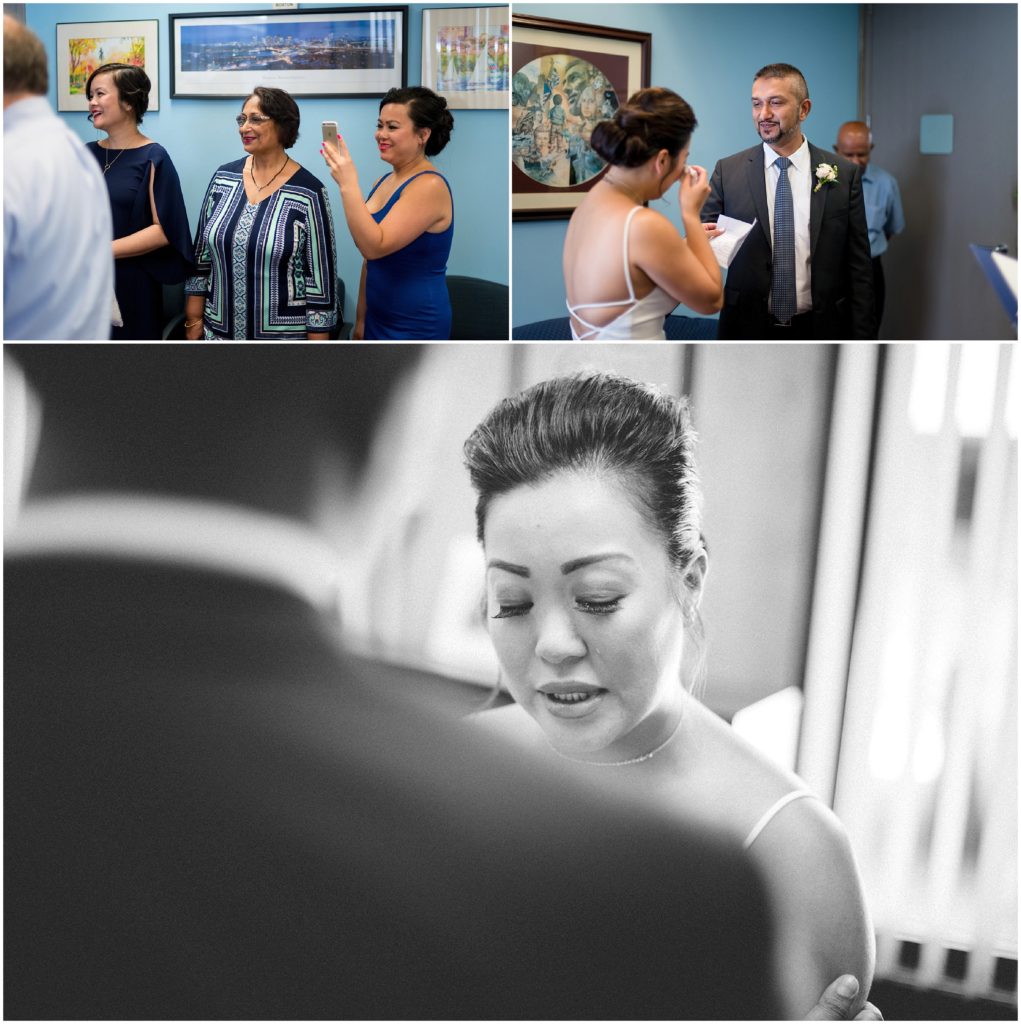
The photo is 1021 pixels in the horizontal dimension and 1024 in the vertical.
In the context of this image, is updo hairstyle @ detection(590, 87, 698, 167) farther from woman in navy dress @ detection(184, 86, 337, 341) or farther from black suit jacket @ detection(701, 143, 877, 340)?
woman in navy dress @ detection(184, 86, 337, 341)

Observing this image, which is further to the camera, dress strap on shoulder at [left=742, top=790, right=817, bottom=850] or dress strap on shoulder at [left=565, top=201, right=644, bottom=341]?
dress strap on shoulder at [left=742, top=790, right=817, bottom=850]

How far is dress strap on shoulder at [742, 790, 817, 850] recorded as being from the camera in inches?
86.5

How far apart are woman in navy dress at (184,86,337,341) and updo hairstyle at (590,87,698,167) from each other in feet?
1.63

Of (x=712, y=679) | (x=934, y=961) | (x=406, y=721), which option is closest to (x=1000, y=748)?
(x=934, y=961)

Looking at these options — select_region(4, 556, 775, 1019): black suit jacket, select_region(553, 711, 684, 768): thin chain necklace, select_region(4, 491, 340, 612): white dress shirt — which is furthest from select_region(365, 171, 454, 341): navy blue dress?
select_region(553, 711, 684, 768): thin chain necklace

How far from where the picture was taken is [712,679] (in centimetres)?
220

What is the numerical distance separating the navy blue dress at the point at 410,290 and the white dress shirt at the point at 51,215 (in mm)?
449

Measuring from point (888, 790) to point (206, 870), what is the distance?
1310mm

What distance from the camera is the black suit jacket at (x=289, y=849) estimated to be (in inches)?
86.7

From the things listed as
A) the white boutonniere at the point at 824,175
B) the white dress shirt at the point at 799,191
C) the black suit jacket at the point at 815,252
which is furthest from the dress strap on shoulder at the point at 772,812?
the white boutonniere at the point at 824,175

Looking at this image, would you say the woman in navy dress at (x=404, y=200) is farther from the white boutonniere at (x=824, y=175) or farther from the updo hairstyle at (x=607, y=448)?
the white boutonniere at (x=824, y=175)

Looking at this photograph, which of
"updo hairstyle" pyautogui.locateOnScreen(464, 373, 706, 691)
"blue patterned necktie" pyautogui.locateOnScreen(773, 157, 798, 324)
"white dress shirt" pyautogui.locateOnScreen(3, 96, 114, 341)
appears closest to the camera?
"white dress shirt" pyautogui.locateOnScreen(3, 96, 114, 341)

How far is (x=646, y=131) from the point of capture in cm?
194

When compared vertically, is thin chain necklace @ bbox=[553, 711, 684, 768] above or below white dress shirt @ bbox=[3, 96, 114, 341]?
below
